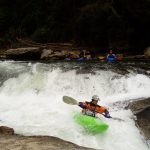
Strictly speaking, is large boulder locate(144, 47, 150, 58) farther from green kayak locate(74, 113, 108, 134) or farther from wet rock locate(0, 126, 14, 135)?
wet rock locate(0, 126, 14, 135)

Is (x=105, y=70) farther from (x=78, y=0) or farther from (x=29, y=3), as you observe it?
(x=29, y=3)

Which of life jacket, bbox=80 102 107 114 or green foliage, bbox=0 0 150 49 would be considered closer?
life jacket, bbox=80 102 107 114

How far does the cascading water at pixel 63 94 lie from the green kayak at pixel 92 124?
0.42 feet

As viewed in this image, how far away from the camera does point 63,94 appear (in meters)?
11.6

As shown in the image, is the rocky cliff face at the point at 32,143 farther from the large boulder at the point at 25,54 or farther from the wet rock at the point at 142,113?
the large boulder at the point at 25,54

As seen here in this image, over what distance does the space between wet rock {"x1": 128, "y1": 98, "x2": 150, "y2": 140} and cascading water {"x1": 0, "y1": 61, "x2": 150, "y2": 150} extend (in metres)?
0.18

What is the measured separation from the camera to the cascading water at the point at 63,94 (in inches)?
315

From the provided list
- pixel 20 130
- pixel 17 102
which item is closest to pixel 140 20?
pixel 17 102

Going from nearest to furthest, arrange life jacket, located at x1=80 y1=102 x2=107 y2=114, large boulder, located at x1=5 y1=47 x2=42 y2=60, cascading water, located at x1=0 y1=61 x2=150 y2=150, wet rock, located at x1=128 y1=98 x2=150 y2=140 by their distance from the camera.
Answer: cascading water, located at x1=0 y1=61 x2=150 y2=150, wet rock, located at x1=128 y1=98 x2=150 y2=140, life jacket, located at x1=80 y1=102 x2=107 y2=114, large boulder, located at x1=5 y1=47 x2=42 y2=60

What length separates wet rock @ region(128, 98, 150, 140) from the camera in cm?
844

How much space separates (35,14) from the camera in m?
25.5

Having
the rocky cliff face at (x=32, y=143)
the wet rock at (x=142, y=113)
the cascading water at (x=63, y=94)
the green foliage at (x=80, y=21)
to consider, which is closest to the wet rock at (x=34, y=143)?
the rocky cliff face at (x=32, y=143)

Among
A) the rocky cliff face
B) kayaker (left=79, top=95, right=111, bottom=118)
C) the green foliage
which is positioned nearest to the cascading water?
kayaker (left=79, top=95, right=111, bottom=118)

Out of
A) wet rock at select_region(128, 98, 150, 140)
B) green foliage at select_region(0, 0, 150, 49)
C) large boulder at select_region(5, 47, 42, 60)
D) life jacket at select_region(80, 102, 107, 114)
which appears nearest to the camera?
wet rock at select_region(128, 98, 150, 140)
